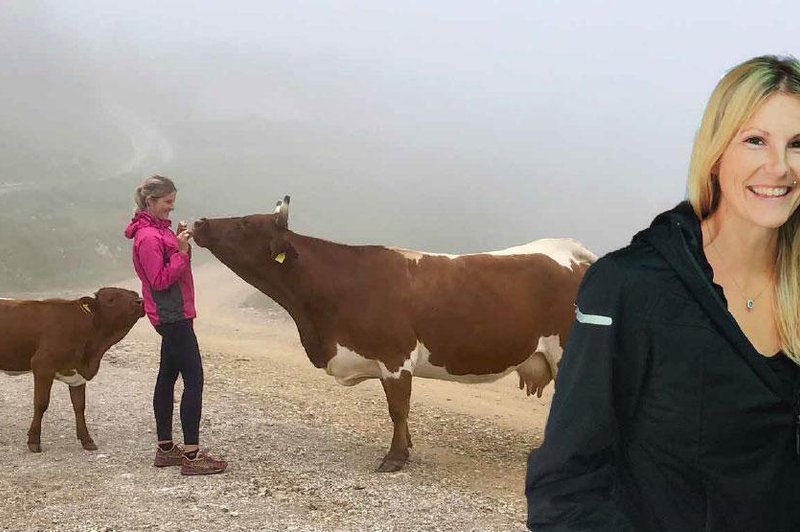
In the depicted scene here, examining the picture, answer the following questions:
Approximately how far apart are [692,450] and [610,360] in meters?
0.24

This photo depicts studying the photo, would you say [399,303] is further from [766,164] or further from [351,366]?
[766,164]

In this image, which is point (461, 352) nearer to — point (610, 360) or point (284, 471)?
point (284, 471)

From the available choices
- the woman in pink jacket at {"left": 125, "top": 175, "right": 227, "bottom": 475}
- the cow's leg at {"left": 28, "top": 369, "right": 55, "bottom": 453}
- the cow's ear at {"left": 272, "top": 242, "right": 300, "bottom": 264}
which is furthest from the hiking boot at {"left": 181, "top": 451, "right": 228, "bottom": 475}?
the cow's ear at {"left": 272, "top": 242, "right": 300, "bottom": 264}

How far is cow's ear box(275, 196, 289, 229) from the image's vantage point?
691 cm

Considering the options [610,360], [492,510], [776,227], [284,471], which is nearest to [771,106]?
[776,227]

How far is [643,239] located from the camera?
5.08 feet

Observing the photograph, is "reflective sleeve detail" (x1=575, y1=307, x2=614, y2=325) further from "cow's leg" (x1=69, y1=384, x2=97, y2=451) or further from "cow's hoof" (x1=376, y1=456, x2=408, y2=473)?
"cow's leg" (x1=69, y1=384, x2=97, y2=451)

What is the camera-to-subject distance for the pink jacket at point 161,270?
6.05m

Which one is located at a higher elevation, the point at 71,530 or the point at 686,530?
the point at 686,530

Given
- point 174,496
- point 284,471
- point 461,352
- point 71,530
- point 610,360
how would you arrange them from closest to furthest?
point 610,360 → point 71,530 → point 174,496 → point 284,471 → point 461,352

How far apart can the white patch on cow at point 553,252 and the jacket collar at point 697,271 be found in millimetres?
5675

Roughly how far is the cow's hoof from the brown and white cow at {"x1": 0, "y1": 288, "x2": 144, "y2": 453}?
2.79 meters

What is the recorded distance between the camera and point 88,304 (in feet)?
23.5

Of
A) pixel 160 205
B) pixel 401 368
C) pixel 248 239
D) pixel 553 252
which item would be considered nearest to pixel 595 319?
pixel 160 205
